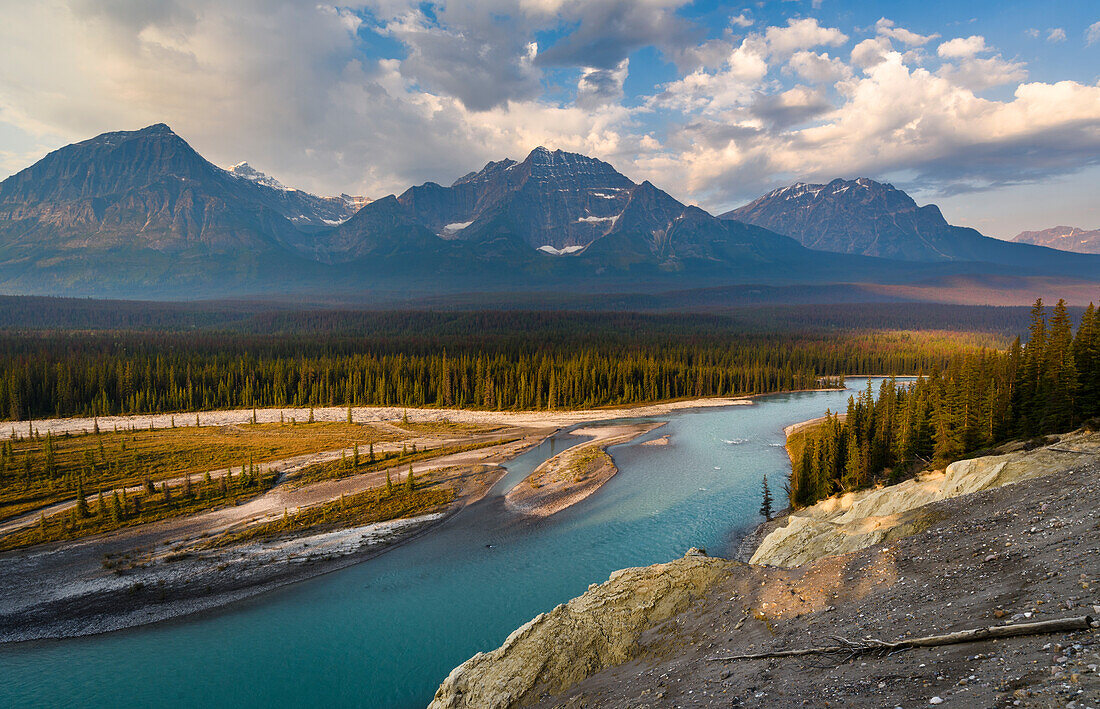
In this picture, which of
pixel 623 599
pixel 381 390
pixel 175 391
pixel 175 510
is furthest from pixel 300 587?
pixel 175 391

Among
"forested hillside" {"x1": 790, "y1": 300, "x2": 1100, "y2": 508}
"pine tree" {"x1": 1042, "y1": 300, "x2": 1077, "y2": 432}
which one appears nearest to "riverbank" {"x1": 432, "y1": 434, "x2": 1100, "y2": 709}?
"pine tree" {"x1": 1042, "y1": 300, "x2": 1077, "y2": 432}

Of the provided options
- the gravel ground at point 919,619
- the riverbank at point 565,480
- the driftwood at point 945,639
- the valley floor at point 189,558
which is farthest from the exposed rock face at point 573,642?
the riverbank at point 565,480

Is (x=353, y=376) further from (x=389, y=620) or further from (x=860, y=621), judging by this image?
(x=860, y=621)

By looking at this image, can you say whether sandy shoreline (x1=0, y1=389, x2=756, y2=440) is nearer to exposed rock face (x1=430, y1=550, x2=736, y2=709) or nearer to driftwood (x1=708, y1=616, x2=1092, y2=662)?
exposed rock face (x1=430, y1=550, x2=736, y2=709)

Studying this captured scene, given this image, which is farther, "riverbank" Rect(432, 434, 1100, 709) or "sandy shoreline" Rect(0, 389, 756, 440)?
"sandy shoreline" Rect(0, 389, 756, 440)

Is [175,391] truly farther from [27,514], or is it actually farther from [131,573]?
[131,573]

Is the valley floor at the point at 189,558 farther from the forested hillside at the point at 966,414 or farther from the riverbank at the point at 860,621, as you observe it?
the riverbank at the point at 860,621
